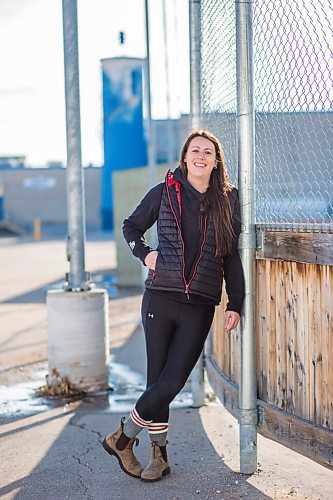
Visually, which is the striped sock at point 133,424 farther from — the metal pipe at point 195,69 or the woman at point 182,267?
the metal pipe at point 195,69

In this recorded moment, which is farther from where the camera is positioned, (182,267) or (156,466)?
(156,466)

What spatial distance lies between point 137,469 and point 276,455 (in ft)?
3.62

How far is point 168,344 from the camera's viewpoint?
4.55 metres

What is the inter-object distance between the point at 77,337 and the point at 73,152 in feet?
5.36

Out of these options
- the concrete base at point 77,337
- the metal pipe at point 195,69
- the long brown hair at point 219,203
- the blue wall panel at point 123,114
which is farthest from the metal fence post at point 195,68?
the blue wall panel at point 123,114

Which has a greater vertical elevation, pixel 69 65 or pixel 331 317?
pixel 69 65

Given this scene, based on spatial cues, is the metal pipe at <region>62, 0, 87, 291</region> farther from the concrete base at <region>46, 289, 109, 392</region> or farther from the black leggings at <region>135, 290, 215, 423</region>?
the black leggings at <region>135, 290, 215, 423</region>

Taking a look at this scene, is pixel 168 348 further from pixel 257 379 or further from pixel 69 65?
pixel 69 65

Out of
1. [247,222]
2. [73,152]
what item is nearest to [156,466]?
[247,222]

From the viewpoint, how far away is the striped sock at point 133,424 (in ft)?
14.9

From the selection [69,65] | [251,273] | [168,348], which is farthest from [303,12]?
[69,65]

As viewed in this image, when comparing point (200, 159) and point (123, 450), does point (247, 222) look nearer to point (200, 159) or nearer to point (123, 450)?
point (200, 159)

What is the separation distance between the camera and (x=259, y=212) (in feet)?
15.8

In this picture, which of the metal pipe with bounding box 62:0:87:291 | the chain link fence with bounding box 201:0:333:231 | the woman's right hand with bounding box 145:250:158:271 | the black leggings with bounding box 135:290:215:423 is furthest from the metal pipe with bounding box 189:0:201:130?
the black leggings with bounding box 135:290:215:423
